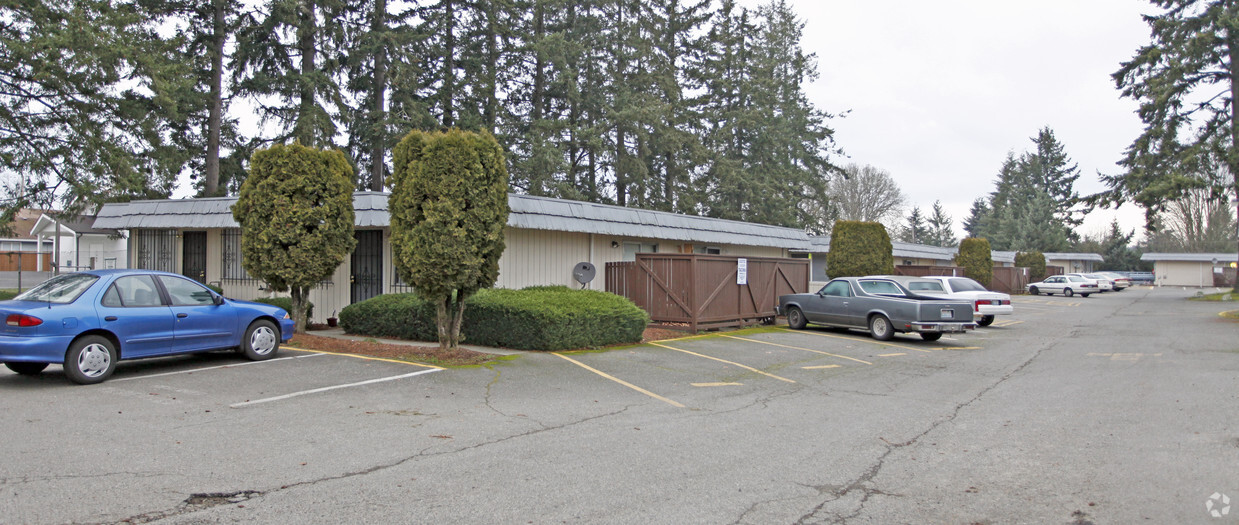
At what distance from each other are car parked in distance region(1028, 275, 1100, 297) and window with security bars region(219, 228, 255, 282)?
45.9 metres

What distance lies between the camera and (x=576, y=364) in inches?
439

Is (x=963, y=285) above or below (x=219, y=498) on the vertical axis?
above

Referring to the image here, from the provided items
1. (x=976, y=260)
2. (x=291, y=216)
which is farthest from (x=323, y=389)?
(x=976, y=260)

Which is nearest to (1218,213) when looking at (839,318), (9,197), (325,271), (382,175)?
(839,318)

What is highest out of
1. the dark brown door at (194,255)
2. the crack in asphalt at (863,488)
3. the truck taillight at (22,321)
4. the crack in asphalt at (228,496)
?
the dark brown door at (194,255)

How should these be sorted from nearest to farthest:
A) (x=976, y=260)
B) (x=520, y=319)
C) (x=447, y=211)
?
(x=447, y=211)
(x=520, y=319)
(x=976, y=260)

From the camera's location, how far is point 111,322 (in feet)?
28.4

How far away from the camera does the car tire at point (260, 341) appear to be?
1050 cm

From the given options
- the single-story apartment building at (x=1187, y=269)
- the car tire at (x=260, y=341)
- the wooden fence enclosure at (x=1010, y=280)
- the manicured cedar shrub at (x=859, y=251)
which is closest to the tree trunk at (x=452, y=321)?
the car tire at (x=260, y=341)

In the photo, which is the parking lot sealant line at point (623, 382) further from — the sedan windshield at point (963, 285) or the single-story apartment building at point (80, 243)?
the single-story apartment building at point (80, 243)

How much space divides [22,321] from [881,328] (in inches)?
608

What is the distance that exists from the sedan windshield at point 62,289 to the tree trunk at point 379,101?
1801 centimetres

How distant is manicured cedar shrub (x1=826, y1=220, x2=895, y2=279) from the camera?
23.7m

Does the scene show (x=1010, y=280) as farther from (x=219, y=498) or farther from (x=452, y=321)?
(x=219, y=498)
